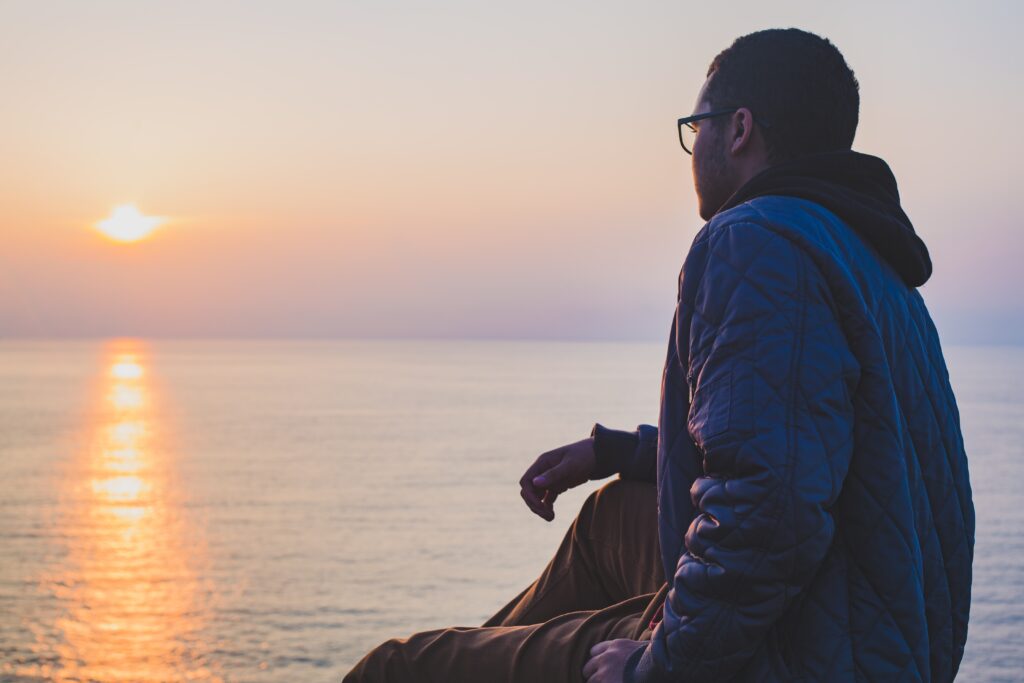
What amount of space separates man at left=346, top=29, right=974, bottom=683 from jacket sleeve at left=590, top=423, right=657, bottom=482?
475mm

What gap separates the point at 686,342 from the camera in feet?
7.07

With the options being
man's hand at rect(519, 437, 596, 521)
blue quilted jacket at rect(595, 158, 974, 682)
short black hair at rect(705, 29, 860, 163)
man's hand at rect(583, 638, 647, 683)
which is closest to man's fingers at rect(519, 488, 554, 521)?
man's hand at rect(519, 437, 596, 521)

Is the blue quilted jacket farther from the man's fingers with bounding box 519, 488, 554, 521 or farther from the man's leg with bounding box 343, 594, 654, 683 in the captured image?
the man's fingers with bounding box 519, 488, 554, 521

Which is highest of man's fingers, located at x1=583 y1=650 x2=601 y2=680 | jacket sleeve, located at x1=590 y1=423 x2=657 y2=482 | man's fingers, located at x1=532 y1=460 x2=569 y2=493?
jacket sleeve, located at x1=590 y1=423 x2=657 y2=482

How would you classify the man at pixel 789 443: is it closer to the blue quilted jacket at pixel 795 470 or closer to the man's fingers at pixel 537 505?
the blue quilted jacket at pixel 795 470

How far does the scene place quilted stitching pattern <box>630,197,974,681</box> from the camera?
1929mm

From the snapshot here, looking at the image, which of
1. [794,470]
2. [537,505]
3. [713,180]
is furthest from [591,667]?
[713,180]

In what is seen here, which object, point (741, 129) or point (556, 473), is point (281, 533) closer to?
point (556, 473)

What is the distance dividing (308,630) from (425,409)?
69315 mm

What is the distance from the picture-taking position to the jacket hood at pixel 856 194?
89.0 inches

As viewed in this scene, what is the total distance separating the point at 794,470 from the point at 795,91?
828mm

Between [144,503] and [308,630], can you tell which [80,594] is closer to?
[308,630]

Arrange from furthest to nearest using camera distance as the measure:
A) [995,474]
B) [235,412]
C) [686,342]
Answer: [235,412] → [995,474] → [686,342]

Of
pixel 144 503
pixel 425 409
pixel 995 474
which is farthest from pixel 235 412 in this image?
pixel 995 474
